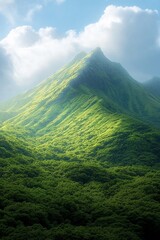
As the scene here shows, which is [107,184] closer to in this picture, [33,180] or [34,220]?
[33,180]

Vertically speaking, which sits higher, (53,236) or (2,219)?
(2,219)

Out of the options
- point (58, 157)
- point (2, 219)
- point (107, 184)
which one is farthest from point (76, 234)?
point (58, 157)

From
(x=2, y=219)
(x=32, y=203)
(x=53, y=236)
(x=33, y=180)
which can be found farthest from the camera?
(x=33, y=180)

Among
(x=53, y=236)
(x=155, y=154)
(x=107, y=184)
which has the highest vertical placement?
(x=53, y=236)

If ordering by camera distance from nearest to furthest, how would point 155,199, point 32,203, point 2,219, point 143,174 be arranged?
point 2,219 → point 32,203 → point 155,199 → point 143,174

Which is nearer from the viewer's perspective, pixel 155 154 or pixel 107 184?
pixel 107 184

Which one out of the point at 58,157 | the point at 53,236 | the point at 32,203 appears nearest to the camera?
the point at 53,236

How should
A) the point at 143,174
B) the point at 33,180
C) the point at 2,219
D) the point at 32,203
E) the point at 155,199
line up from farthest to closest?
the point at 143,174, the point at 33,180, the point at 155,199, the point at 32,203, the point at 2,219

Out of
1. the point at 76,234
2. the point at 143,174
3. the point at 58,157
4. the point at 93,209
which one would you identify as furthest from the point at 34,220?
the point at 58,157

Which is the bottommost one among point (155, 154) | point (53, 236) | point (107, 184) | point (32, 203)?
point (155, 154)

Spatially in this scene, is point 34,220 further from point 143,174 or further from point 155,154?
point 155,154
